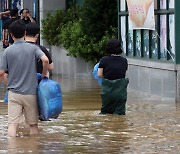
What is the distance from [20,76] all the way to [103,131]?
181 centimetres

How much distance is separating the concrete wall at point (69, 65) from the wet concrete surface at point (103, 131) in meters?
7.92

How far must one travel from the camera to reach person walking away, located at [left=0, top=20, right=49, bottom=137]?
36.8 ft

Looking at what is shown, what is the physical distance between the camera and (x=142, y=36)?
64.9ft

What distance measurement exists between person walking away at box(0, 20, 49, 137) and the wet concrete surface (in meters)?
0.37

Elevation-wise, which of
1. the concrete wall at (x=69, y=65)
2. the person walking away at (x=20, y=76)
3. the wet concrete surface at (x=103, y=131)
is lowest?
the wet concrete surface at (x=103, y=131)

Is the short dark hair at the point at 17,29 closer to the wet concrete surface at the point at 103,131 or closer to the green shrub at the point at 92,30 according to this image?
the wet concrete surface at the point at 103,131

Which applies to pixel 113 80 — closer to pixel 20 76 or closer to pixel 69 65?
pixel 20 76

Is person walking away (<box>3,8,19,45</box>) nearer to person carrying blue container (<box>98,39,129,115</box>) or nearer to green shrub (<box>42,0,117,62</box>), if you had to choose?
green shrub (<box>42,0,117,62</box>)

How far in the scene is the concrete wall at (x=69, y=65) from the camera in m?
25.5

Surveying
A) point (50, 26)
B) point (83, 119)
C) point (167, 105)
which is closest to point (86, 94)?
point (167, 105)

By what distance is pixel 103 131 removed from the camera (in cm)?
1232

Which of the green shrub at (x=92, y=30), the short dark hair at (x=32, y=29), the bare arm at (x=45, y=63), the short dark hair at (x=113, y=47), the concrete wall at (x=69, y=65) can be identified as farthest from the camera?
the concrete wall at (x=69, y=65)

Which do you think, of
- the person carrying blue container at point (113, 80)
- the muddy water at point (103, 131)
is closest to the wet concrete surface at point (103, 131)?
the muddy water at point (103, 131)

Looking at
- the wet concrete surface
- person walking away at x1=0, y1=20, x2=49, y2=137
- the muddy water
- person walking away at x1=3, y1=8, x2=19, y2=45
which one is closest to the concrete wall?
person walking away at x1=3, y1=8, x2=19, y2=45
